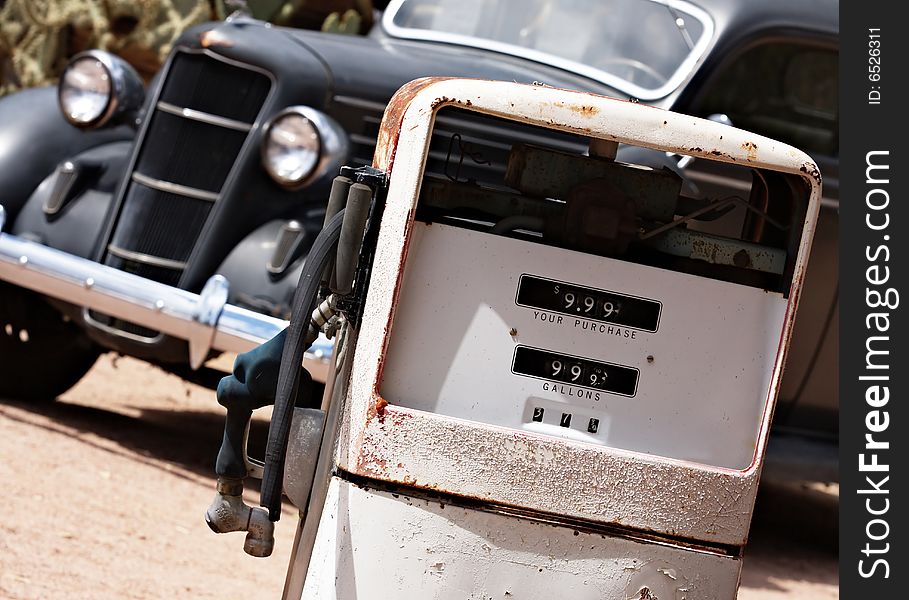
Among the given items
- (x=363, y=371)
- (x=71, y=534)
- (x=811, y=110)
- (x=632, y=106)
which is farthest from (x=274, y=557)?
(x=811, y=110)

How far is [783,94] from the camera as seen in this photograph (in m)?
5.92

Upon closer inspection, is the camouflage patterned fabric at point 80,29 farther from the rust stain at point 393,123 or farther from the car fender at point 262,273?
the rust stain at point 393,123

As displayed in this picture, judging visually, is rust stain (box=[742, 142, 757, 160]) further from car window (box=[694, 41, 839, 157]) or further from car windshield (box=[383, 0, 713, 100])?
car window (box=[694, 41, 839, 157])

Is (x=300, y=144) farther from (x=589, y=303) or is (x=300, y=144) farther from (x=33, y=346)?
(x=589, y=303)

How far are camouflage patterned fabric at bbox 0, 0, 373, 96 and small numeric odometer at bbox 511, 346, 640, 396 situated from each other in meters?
8.50

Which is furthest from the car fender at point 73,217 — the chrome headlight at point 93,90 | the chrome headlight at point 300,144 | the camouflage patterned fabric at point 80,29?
the camouflage patterned fabric at point 80,29

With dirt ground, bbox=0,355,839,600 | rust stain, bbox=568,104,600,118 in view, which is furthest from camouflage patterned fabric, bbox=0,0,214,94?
rust stain, bbox=568,104,600,118

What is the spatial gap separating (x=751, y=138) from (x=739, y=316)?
33cm

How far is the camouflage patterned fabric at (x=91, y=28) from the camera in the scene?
34.6ft

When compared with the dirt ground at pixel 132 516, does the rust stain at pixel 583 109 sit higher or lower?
higher

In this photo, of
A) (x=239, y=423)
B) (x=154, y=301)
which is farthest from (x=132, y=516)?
(x=239, y=423)

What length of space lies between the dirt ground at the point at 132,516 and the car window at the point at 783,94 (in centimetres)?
212

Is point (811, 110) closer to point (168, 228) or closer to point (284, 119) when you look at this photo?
point (284, 119)

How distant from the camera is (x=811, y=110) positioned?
6.04 meters
